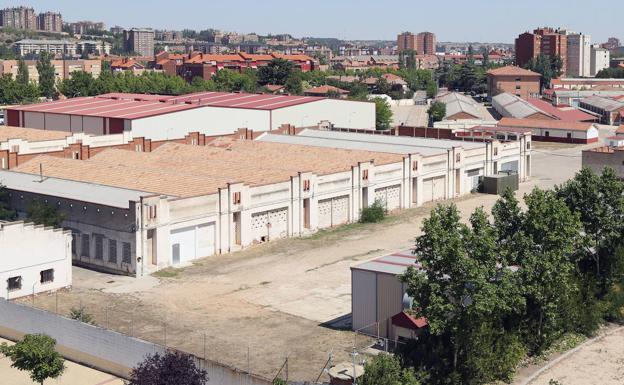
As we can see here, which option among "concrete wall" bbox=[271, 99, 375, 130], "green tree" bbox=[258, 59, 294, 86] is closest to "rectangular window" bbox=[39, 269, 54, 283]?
"concrete wall" bbox=[271, 99, 375, 130]

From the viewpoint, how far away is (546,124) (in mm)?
90188

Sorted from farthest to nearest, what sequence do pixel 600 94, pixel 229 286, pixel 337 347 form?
pixel 600 94 → pixel 229 286 → pixel 337 347

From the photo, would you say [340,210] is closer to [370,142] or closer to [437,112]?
[370,142]

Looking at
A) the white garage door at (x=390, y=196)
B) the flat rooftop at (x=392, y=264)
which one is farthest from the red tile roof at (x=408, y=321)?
the white garage door at (x=390, y=196)

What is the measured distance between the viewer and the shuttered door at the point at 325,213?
1885 inches

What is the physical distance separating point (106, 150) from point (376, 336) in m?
31.4

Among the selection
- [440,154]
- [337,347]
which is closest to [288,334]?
[337,347]

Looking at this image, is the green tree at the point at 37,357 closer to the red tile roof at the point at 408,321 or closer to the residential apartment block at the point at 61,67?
the red tile roof at the point at 408,321

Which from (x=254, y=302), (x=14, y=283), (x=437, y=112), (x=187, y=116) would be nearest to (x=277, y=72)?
(x=437, y=112)

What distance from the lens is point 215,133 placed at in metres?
67.1

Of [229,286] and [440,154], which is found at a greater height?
[440,154]

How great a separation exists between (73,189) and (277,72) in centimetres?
10745

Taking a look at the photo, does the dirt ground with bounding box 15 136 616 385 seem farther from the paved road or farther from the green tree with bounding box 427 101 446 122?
the green tree with bounding box 427 101 446 122

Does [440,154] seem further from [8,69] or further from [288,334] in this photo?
[8,69]
